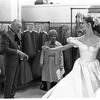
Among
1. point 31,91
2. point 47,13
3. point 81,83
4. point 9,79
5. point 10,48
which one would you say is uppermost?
point 47,13

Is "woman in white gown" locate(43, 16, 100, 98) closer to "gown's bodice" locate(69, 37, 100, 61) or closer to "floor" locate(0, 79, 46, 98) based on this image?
"gown's bodice" locate(69, 37, 100, 61)

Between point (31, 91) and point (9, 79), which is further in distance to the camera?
point (31, 91)

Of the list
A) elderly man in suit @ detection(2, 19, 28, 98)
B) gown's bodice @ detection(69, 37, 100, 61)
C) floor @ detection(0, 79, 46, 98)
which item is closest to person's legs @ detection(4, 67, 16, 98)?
elderly man in suit @ detection(2, 19, 28, 98)

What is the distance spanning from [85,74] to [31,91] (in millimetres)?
2656

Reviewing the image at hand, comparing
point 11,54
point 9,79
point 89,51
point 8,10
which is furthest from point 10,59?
point 8,10

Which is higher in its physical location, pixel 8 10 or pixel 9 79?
pixel 8 10

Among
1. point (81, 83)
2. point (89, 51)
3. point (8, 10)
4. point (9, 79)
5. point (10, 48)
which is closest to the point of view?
point (81, 83)

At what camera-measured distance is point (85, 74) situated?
2.37m

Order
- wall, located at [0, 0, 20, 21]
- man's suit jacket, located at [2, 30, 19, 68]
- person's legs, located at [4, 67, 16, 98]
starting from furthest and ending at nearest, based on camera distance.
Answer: wall, located at [0, 0, 20, 21], person's legs, located at [4, 67, 16, 98], man's suit jacket, located at [2, 30, 19, 68]

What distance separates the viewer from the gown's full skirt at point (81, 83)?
229 cm

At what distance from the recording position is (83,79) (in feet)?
7.87

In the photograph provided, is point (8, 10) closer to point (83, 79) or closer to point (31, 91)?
point (31, 91)

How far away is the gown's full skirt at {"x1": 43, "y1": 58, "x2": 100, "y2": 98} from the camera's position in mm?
2293

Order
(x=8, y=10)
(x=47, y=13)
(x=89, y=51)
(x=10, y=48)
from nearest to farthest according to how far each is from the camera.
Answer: (x=89, y=51) → (x=10, y=48) → (x=8, y=10) → (x=47, y=13)
